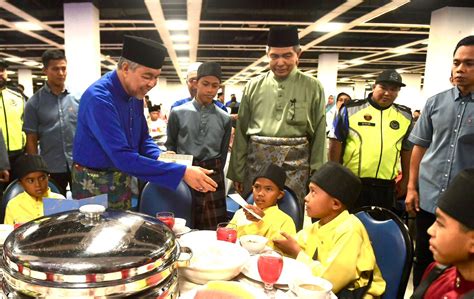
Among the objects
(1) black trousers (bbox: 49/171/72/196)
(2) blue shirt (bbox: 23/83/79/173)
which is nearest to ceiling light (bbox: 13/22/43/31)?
(2) blue shirt (bbox: 23/83/79/173)

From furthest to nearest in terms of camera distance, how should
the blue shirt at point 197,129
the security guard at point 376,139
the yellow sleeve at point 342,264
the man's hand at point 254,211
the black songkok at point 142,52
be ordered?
1. the security guard at point 376,139
2. the blue shirt at point 197,129
3. the man's hand at point 254,211
4. the black songkok at point 142,52
5. the yellow sleeve at point 342,264

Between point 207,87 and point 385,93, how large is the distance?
1611mm

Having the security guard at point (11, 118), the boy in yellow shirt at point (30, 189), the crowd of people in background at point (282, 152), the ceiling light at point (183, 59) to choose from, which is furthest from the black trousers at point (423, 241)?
the ceiling light at point (183, 59)

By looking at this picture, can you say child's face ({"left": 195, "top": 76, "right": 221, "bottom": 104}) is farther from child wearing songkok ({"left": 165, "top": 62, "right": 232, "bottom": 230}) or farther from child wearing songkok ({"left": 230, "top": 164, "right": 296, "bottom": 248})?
child wearing songkok ({"left": 230, "top": 164, "right": 296, "bottom": 248})

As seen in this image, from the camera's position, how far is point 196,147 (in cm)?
293

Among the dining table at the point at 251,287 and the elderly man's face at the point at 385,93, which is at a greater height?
the elderly man's face at the point at 385,93

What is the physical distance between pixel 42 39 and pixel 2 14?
2564 millimetres

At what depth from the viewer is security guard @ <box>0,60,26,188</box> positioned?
3.28m

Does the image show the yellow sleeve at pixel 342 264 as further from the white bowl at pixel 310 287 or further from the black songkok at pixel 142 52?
the black songkok at pixel 142 52

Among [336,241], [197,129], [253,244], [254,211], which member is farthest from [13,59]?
[336,241]

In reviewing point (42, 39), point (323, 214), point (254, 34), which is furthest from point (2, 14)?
point (323, 214)

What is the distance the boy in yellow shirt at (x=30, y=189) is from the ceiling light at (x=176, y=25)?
5.18 meters

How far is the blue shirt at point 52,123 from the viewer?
3.10m

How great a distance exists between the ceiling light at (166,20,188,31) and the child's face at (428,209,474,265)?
6.63 metres
